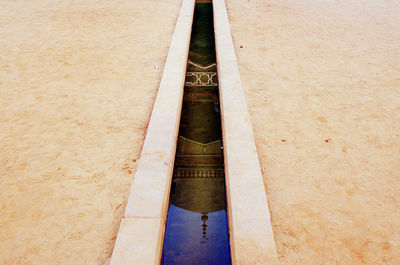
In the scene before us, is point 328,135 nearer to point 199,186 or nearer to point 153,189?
point 199,186

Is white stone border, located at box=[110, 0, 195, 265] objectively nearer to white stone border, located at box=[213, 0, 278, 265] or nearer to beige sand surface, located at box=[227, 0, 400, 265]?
white stone border, located at box=[213, 0, 278, 265]

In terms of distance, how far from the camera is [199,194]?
2.68 metres

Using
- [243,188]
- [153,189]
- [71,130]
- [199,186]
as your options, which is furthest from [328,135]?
[71,130]

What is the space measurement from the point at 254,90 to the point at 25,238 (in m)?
2.58

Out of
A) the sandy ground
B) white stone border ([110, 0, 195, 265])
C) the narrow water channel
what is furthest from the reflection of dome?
the sandy ground

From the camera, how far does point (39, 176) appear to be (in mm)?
2164

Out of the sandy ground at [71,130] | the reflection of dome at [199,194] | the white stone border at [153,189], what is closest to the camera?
the white stone border at [153,189]

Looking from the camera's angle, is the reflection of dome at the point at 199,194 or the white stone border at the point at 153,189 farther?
the reflection of dome at the point at 199,194

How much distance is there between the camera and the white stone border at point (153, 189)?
63.2 inches

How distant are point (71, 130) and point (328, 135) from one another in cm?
242

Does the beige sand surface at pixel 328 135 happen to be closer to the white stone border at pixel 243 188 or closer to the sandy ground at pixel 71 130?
the white stone border at pixel 243 188

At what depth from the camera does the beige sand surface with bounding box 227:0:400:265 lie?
177cm

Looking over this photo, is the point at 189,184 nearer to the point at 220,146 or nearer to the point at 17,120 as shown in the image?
the point at 220,146

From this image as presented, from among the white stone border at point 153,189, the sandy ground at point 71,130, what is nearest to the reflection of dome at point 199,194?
the white stone border at point 153,189
